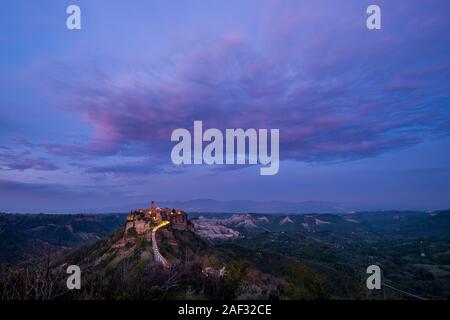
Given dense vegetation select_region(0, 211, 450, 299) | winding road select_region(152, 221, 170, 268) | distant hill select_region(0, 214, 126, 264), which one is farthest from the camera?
distant hill select_region(0, 214, 126, 264)

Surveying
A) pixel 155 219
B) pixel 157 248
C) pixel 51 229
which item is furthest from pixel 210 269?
pixel 51 229

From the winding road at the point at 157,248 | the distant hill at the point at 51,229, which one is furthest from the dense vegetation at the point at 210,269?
the winding road at the point at 157,248

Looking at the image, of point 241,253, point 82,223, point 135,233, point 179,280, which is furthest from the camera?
point 82,223

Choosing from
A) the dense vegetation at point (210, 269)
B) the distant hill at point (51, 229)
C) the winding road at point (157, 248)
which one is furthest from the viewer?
the distant hill at point (51, 229)

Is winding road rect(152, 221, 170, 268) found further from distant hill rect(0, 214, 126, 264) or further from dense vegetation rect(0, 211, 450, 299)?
distant hill rect(0, 214, 126, 264)

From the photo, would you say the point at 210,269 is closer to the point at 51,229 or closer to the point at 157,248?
the point at 157,248

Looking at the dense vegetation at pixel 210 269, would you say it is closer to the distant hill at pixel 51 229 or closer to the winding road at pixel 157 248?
the distant hill at pixel 51 229

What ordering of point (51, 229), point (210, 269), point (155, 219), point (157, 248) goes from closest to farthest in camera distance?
point (210, 269) < point (157, 248) < point (155, 219) < point (51, 229)

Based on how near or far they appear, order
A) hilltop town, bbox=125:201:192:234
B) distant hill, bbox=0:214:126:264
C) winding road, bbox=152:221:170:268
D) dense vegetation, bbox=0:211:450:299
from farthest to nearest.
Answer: distant hill, bbox=0:214:126:264 → hilltop town, bbox=125:201:192:234 → winding road, bbox=152:221:170:268 → dense vegetation, bbox=0:211:450:299

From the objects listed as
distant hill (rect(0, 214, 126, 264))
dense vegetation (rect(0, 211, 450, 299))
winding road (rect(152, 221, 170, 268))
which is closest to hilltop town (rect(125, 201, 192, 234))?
winding road (rect(152, 221, 170, 268))
